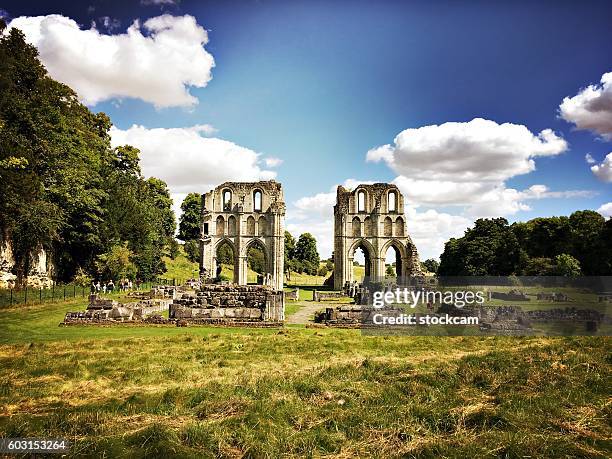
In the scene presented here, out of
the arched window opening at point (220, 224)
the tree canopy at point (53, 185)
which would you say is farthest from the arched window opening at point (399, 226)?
the tree canopy at point (53, 185)

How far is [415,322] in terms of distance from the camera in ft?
55.7

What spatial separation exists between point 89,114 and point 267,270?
24.9 metres

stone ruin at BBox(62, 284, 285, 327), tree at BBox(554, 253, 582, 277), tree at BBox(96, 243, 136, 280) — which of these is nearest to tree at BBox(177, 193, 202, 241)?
tree at BBox(96, 243, 136, 280)

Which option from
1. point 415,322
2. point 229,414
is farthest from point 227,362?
point 415,322

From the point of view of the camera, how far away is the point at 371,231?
149ft

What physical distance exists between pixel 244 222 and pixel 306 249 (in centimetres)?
3748

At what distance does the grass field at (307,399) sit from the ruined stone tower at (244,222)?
32.2m

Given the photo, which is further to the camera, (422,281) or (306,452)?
(422,281)

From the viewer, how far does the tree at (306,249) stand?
266 ft

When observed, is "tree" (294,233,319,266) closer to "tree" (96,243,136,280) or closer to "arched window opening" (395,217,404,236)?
"arched window opening" (395,217,404,236)

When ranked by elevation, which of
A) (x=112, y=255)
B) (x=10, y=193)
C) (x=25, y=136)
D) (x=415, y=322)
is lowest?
(x=415, y=322)

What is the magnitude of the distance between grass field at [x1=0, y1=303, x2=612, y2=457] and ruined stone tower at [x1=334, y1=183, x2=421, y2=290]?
3276 cm

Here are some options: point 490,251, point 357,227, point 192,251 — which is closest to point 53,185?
point 357,227

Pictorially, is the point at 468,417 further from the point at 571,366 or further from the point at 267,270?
the point at 267,270
